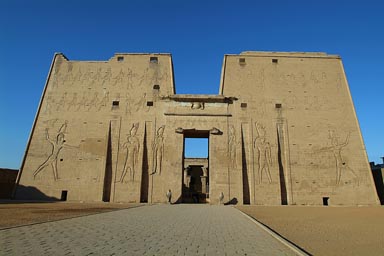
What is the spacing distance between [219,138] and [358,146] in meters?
9.52

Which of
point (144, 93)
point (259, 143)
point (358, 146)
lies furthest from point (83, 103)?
point (358, 146)

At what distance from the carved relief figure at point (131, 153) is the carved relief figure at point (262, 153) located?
776cm

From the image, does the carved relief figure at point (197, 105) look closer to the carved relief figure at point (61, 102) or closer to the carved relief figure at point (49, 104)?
the carved relief figure at point (61, 102)

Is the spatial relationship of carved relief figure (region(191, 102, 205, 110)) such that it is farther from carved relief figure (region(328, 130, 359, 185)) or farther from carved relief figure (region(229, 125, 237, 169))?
carved relief figure (region(328, 130, 359, 185))

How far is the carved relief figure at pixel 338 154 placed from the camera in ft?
60.7

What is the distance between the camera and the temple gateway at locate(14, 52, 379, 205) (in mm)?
17875

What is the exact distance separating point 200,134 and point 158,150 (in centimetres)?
343

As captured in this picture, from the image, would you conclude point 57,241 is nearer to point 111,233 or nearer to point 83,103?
point 111,233

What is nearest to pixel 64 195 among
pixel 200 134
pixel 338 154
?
pixel 200 134

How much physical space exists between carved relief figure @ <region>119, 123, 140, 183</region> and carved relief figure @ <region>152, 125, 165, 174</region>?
1.10 metres

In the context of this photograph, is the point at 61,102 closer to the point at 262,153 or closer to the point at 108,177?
the point at 108,177

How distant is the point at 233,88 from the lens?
20.0m

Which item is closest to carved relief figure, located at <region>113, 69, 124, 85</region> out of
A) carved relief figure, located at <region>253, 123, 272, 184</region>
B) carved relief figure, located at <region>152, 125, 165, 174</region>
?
carved relief figure, located at <region>152, 125, 165, 174</region>

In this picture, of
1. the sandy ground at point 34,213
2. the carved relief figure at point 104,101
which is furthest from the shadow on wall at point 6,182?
the sandy ground at point 34,213
